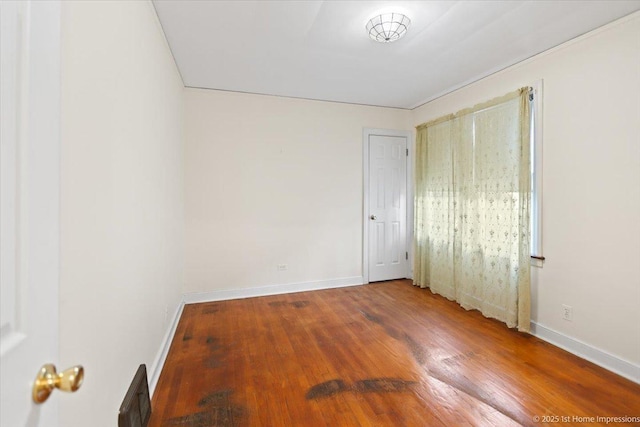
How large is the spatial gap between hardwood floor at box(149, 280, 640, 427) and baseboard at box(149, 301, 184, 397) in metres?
0.05

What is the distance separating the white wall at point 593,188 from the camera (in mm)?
2049

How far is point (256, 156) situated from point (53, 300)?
3263mm

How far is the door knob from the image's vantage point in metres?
0.50

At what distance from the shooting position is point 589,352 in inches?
89.3

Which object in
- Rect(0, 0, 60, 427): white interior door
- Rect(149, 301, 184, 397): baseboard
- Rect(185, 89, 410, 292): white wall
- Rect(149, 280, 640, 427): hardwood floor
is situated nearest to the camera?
Rect(0, 0, 60, 427): white interior door

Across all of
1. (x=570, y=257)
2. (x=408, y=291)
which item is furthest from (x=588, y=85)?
(x=408, y=291)

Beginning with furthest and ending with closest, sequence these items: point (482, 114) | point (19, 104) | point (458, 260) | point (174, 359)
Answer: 1. point (458, 260)
2. point (482, 114)
3. point (174, 359)
4. point (19, 104)

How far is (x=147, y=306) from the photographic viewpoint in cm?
185

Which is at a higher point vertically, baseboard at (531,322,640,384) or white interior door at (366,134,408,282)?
white interior door at (366,134,408,282)

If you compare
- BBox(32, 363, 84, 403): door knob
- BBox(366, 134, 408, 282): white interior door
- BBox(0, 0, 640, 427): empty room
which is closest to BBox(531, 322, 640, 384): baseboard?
BBox(0, 0, 640, 427): empty room

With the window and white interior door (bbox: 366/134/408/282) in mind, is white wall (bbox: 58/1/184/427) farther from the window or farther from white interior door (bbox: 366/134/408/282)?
the window

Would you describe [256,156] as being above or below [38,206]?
above

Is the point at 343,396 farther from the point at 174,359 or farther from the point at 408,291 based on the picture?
the point at 408,291

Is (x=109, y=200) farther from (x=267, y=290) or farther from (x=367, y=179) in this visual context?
(x=367, y=179)
